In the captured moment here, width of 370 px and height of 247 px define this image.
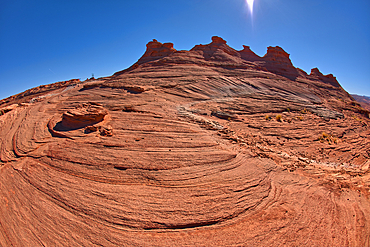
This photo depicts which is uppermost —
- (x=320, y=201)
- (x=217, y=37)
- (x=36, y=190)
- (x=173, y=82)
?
(x=217, y=37)

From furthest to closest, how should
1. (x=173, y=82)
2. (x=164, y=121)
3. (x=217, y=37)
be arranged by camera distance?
(x=217, y=37)
(x=173, y=82)
(x=164, y=121)

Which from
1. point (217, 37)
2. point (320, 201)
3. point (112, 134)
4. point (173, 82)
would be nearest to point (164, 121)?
point (112, 134)

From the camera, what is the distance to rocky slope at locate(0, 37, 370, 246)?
430 centimetres

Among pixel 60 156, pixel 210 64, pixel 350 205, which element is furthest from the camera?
pixel 210 64

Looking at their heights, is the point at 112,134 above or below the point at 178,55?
below

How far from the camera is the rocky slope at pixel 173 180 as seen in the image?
14.1ft

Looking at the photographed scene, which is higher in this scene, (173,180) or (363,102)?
(363,102)

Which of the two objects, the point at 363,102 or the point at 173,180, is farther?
the point at 363,102

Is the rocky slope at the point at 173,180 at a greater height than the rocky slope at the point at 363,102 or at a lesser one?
lesser

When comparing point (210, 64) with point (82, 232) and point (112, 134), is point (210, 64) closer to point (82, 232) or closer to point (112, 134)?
point (112, 134)

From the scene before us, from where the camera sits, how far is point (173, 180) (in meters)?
5.89

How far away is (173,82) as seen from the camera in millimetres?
20453

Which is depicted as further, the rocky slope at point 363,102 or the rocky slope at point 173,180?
the rocky slope at point 363,102

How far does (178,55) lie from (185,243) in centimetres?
2928
